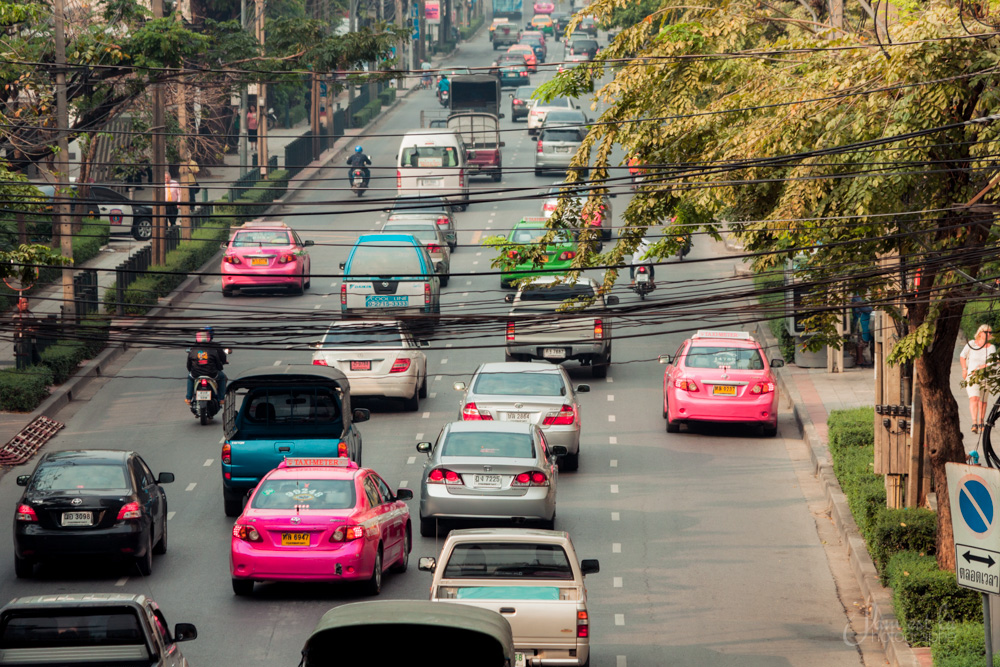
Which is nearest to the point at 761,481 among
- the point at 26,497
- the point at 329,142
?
the point at 26,497

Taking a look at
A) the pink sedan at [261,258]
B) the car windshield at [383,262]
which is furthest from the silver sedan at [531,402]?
the pink sedan at [261,258]

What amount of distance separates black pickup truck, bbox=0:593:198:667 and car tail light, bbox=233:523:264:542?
174 inches

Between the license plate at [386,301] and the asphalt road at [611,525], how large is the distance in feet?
4.98

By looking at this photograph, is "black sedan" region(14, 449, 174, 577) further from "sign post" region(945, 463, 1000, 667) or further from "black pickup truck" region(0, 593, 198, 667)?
"sign post" region(945, 463, 1000, 667)

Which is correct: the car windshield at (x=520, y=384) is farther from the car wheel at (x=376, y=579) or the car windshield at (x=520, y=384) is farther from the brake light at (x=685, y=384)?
the car wheel at (x=376, y=579)

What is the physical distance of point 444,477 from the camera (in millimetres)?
18281

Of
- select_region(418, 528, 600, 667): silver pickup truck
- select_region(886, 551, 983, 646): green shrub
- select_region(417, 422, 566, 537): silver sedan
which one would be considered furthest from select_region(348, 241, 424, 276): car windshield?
select_region(886, 551, 983, 646): green shrub

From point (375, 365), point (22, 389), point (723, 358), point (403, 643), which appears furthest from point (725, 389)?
point (403, 643)

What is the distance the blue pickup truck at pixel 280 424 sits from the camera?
1966 centimetres

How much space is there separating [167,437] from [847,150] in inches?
569

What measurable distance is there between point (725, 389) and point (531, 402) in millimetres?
4071

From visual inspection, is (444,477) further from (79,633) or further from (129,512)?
(79,633)

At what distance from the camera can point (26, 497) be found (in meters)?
16.8

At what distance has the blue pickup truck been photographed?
19656 millimetres
